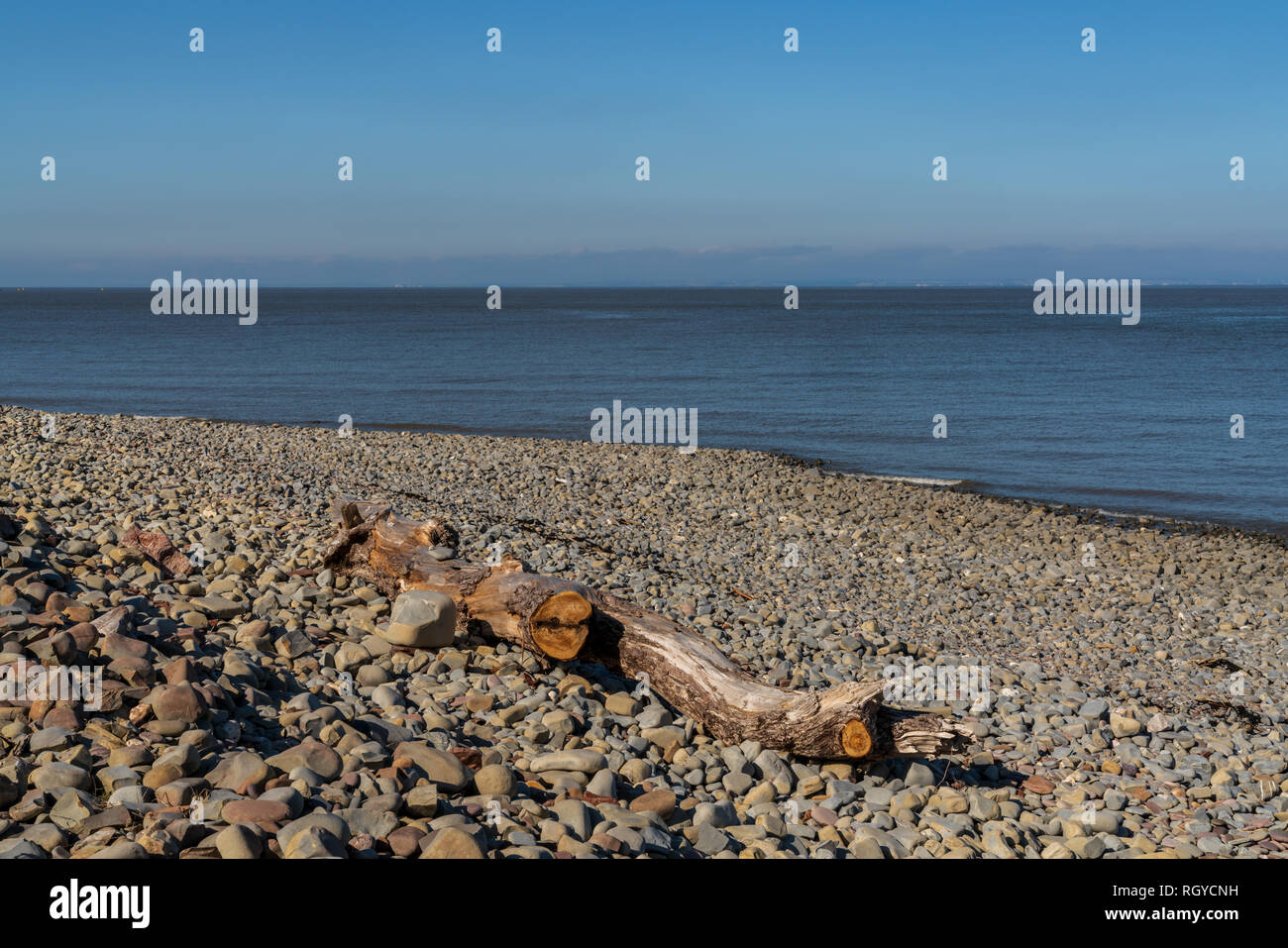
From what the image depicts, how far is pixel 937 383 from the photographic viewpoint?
4103 centimetres

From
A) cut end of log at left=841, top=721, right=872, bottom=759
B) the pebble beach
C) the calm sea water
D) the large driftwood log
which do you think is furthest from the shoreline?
cut end of log at left=841, top=721, right=872, bottom=759

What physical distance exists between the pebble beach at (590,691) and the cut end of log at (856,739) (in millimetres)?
242

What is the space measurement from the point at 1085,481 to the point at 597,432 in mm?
13080

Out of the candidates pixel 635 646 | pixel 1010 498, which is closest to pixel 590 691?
pixel 635 646

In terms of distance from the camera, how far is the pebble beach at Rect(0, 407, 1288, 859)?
4.80m

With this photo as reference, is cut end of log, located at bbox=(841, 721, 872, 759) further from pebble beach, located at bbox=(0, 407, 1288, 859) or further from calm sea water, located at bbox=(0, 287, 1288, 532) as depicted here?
calm sea water, located at bbox=(0, 287, 1288, 532)

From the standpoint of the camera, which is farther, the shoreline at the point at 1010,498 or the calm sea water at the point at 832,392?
the calm sea water at the point at 832,392

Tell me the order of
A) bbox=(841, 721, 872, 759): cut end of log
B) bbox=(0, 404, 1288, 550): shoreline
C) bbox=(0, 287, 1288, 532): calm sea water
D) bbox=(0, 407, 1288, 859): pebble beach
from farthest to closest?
bbox=(0, 287, 1288, 532): calm sea water → bbox=(0, 404, 1288, 550): shoreline → bbox=(841, 721, 872, 759): cut end of log → bbox=(0, 407, 1288, 859): pebble beach

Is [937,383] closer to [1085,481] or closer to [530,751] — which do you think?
[1085,481]

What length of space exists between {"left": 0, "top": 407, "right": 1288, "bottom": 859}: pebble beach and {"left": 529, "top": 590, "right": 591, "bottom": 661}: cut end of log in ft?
0.73

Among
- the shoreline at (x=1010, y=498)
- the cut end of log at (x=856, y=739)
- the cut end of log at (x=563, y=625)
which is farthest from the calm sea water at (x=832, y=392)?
the cut end of log at (x=563, y=625)

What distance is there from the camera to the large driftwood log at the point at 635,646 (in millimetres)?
6488

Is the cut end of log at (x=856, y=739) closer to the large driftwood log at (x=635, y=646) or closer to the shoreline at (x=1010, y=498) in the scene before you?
the large driftwood log at (x=635, y=646)

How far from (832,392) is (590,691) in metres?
31.9
